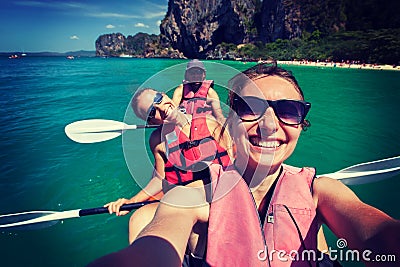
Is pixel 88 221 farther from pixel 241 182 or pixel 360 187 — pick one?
pixel 360 187

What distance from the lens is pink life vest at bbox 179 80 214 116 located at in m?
3.00

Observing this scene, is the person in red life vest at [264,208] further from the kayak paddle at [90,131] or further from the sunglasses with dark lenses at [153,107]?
the kayak paddle at [90,131]

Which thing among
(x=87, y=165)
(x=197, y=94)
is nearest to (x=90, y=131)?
(x=87, y=165)

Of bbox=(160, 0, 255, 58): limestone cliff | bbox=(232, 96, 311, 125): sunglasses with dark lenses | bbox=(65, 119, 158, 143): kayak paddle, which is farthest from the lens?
bbox=(160, 0, 255, 58): limestone cliff

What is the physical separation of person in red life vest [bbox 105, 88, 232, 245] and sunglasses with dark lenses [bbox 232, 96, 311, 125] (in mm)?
787

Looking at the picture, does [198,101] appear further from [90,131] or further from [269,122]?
[90,131]

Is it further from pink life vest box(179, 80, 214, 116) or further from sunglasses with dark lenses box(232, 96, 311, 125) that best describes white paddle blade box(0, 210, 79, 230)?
sunglasses with dark lenses box(232, 96, 311, 125)

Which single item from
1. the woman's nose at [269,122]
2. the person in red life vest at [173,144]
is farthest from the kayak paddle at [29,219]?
the woman's nose at [269,122]

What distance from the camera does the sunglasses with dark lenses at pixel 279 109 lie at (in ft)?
4.62

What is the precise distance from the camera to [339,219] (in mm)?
1242

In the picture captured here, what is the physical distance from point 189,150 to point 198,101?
1.17 metres

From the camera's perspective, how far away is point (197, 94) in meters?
3.82

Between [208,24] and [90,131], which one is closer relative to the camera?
[90,131]

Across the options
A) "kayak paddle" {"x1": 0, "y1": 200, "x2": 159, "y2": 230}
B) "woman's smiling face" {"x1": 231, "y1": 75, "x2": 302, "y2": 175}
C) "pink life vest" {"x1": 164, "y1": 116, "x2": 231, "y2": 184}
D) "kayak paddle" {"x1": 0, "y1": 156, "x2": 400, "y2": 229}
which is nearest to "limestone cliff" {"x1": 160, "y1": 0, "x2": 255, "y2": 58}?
"kayak paddle" {"x1": 0, "y1": 156, "x2": 400, "y2": 229}
